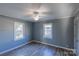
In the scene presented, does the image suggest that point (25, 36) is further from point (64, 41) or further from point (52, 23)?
point (64, 41)

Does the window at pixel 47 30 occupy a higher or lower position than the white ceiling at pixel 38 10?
lower

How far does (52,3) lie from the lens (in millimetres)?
985

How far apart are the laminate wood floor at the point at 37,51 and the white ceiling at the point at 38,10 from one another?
448mm

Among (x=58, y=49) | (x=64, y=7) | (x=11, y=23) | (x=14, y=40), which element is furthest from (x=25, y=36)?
(x=64, y=7)

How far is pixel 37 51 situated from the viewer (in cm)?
116

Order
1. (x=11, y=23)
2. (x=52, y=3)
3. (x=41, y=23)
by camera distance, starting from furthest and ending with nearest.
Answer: (x=41, y=23), (x=11, y=23), (x=52, y=3)

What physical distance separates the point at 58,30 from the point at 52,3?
440 millimetres

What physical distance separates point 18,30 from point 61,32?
0.69 meters

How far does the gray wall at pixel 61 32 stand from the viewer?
1.14 m

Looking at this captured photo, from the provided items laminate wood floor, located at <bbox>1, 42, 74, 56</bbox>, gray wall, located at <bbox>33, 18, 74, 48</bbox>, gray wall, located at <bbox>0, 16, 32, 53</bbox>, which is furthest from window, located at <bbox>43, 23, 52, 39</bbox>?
gray wall, located at <bbox>0, 16, 32, 53</bbox>

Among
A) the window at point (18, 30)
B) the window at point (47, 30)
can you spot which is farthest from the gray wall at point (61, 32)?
the window at point (18, 30)

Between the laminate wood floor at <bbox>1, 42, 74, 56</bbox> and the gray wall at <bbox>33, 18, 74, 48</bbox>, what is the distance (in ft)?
0.30

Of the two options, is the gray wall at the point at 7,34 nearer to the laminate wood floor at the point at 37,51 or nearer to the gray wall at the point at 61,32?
the laminate wood floor at the point at 37,51

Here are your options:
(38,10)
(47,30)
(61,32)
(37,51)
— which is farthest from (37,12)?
(37,51)
